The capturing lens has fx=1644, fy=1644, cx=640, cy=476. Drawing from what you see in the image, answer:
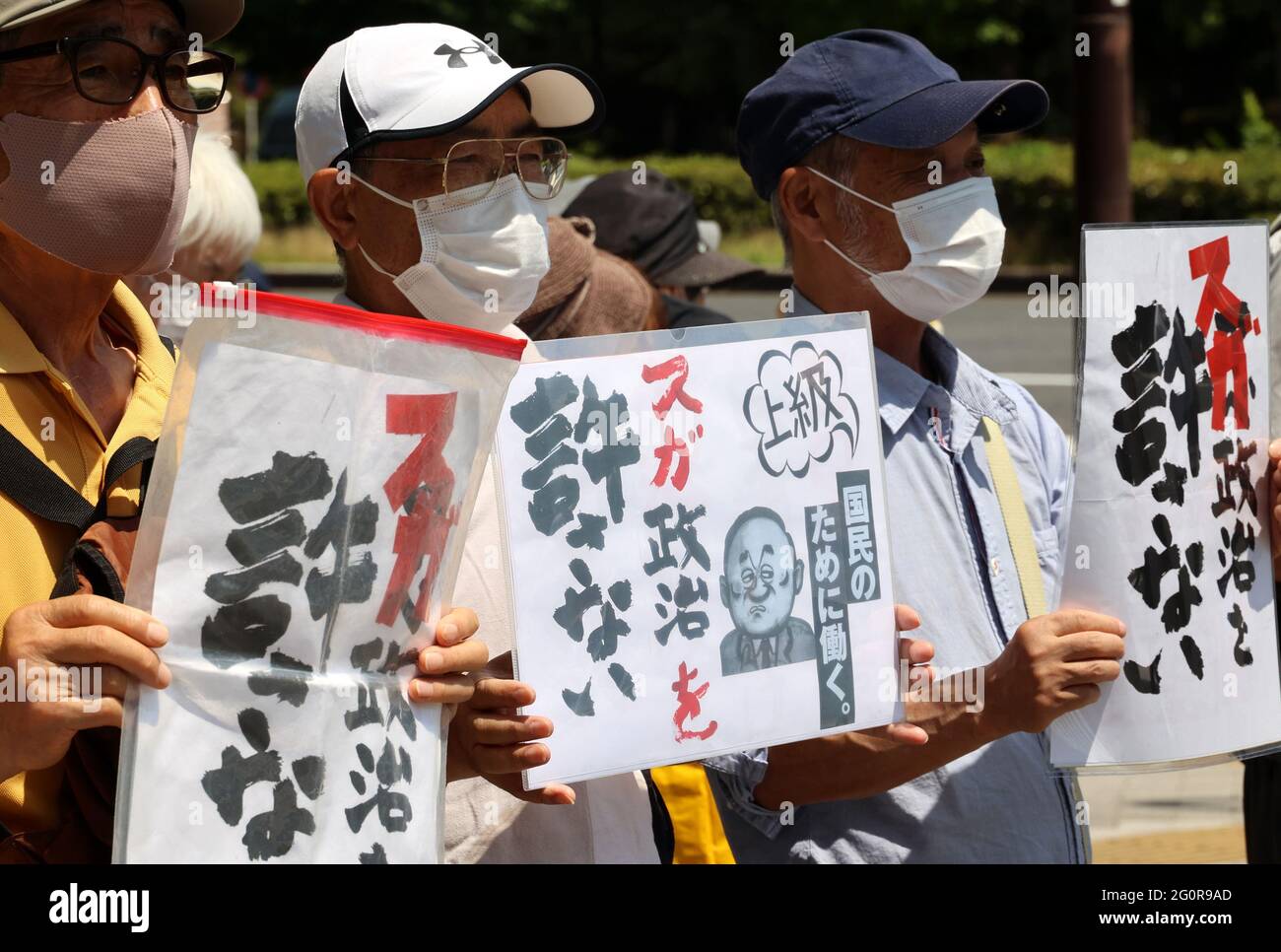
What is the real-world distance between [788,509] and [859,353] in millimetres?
298

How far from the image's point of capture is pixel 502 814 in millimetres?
2531

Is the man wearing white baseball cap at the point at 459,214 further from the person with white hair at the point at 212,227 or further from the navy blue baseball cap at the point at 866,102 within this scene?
the person with white hair at the point at 212,227

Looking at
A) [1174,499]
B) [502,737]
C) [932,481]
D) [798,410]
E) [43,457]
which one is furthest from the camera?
[932,481]

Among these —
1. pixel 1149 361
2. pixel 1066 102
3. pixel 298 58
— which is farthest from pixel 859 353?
pixel 1066 102

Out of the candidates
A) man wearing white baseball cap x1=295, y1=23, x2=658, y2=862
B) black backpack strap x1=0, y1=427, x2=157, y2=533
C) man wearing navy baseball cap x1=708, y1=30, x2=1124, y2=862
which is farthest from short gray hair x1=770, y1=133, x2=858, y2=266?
black backpack strap x1=0, y1=427, x2=157, y2=533

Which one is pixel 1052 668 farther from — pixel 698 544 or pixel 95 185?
pixel 95 185

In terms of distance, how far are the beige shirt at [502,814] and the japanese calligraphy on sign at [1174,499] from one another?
2.44ft

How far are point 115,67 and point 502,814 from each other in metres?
1.22

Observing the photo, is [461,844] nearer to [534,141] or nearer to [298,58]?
[534,141]

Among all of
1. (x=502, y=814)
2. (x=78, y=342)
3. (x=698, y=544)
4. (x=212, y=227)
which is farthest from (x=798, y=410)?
(x=212, y=227)

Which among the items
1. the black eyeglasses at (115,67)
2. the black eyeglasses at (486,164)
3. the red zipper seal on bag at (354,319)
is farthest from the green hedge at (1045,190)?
the red zipper seal on bag at (354,319)

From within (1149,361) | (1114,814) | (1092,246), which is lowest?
(1114,814)

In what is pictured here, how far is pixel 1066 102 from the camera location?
33031mm
